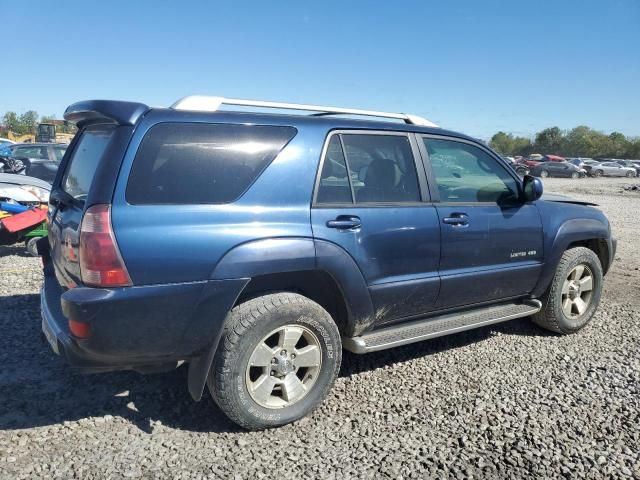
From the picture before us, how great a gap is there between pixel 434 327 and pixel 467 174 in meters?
1.21

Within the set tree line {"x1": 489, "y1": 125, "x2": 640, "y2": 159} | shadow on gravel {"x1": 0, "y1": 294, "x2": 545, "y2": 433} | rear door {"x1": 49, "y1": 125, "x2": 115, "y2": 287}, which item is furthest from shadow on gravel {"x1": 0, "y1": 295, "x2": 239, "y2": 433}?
tree line {"x1": 489, "y1": 125, "x2": 640, "y2": 159}

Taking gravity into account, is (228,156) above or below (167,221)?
above

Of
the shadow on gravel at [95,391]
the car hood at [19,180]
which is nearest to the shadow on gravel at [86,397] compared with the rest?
the shadow on gravel at [95,391]

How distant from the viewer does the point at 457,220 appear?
3705mm

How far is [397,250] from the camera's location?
3.40 meters

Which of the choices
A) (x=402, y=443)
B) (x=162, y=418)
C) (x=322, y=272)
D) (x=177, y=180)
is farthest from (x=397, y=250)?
(x=162, y=418)

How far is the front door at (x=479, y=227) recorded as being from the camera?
147 inches

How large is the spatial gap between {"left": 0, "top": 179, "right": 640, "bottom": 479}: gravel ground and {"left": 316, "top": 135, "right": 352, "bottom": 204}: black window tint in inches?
52.3

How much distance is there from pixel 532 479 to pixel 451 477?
41 cm

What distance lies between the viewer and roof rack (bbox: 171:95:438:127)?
299 centimetres

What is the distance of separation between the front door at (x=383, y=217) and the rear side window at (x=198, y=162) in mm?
450

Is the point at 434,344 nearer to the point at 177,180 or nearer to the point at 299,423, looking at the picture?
the point at 299,423

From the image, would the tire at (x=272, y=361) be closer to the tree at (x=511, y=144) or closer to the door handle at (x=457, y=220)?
the door handle at (x=457, y=220)

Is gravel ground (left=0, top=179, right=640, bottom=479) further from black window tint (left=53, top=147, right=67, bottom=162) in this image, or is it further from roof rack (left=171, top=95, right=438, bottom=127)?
black window tint (left=53, top=147, right=67, bottom=162)
